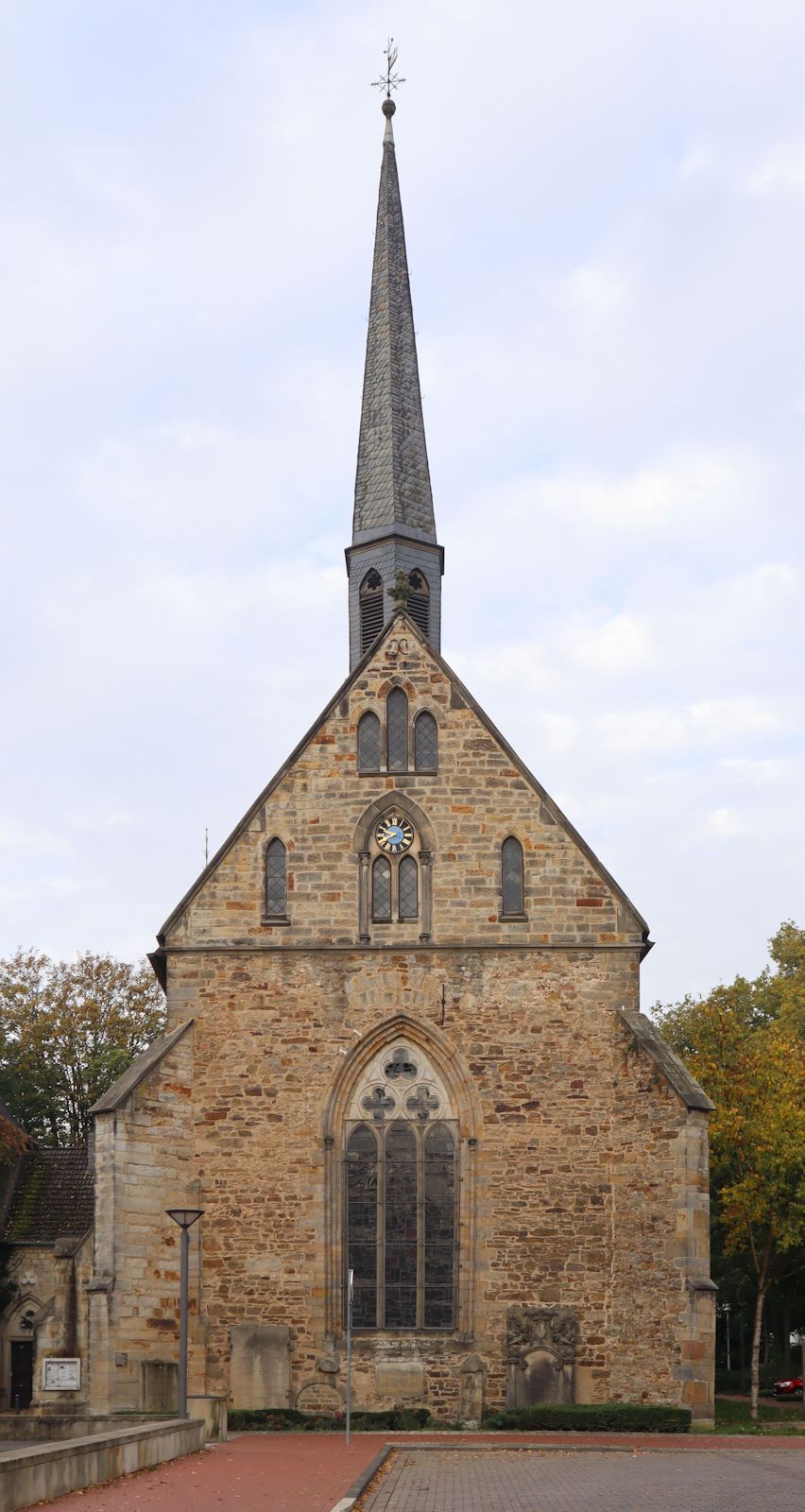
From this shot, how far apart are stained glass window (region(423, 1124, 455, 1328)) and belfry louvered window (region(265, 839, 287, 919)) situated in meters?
4.40

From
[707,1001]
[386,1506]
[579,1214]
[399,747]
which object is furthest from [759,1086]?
[386,1506]

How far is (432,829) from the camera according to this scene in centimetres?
2822

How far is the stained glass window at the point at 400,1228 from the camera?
87.0 ft

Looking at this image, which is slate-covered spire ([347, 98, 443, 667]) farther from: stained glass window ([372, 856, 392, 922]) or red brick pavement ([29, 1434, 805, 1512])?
red brick pavement ([29, 1434, 805, 1512])

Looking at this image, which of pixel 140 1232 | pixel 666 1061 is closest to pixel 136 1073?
pixel 140 1232

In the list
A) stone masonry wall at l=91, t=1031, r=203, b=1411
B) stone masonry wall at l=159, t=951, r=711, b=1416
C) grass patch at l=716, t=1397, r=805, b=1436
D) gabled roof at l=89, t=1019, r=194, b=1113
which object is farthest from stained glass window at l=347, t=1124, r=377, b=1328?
grass patch at l=716, t=1397, r=805, b=1436

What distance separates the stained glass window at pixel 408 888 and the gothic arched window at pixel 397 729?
1642 millimetres

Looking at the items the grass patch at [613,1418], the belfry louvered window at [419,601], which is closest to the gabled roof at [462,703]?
the belfry louvered window at [419,601]

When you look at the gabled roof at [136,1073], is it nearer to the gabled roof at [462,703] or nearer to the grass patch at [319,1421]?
the gabled roof at [462,703]

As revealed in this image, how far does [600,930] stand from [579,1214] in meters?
4.47

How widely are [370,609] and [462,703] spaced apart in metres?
5.05

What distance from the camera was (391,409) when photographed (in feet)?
118

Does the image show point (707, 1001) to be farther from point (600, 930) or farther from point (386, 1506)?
point (386, 1506)

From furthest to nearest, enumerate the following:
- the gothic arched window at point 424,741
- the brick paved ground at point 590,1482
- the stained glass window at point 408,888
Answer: the gothic arched window at point 424,741, the stained glass window at point 408,888, the brick paved ground at point 590,1482
